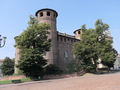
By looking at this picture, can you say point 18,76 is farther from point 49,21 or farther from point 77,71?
point 49,21

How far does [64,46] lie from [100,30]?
10736 millimetres

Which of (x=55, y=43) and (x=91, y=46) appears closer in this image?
(x=91, y=46)

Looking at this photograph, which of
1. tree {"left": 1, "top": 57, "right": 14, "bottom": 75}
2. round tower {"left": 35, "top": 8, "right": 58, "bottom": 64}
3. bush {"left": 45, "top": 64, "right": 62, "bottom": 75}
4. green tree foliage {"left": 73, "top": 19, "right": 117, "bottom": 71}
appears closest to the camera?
bush {"left": 45, "top": 64, "right": 62, "bottom": 75}

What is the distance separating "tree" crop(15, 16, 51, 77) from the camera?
22.0 meters

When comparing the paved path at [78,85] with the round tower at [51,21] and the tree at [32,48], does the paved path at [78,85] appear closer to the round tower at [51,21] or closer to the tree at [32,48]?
the tree at [32,48]

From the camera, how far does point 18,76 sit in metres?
26.3

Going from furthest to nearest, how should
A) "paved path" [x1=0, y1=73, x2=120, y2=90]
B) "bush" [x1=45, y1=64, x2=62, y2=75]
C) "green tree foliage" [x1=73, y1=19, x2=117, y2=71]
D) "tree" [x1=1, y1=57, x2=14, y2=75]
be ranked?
1. "tree" [x1=1, y1=57, x2=14, y2=75]
2. "green tree foliage" [x1=73, y1=19, x2=117, y2=71]
3. "bush" [x1=45, y1=64, x2=62, y2=75]
4. "paved path" [x1=0, y1=73, x2=120, y2=90]

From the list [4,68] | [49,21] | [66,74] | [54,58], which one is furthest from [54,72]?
[4,68]

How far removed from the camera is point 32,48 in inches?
915

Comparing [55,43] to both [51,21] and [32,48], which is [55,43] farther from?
[32,48]

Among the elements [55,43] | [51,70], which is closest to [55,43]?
[55,43]

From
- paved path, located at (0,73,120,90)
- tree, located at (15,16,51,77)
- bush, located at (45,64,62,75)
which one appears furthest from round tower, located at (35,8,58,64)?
paved path, located at (0,73,120,90)

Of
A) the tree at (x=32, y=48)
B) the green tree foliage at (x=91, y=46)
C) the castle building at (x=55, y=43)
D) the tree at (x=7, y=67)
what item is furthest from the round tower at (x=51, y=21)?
the tree at (x=7, y=67)

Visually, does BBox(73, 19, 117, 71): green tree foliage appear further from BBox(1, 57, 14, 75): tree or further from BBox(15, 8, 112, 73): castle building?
BBox(1, 57, 14, 75): tree
